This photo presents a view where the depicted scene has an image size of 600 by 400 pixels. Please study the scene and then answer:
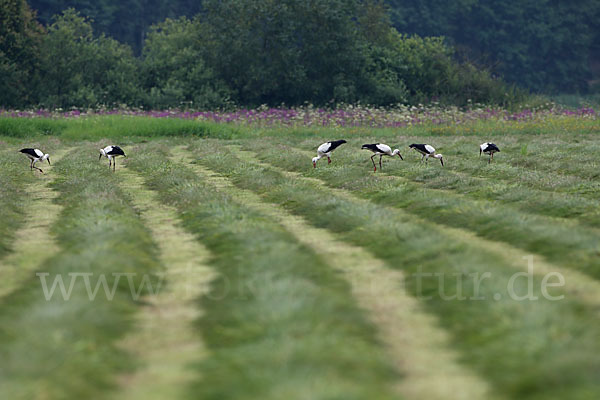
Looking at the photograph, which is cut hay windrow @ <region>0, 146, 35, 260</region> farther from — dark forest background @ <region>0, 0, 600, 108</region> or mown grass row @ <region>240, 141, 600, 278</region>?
dark forest background @ <region>0, 0, 600, 108</region>

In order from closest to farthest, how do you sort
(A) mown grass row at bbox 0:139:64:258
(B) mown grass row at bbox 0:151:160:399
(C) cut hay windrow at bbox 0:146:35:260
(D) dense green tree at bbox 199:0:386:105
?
(B) mown grass row at bbox 0:151:160:399 < (C) cut hay windrow at bbox 0:146:35:260 < (A) mown grass row at bbox 0:139:64:258 < (D) dense green tree at bbox 199:0:386:105

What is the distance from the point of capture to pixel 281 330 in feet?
21.8

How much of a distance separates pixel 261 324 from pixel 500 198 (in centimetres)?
959

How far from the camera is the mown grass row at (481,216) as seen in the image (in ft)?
33.2

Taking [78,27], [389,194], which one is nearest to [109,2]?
[78,27]

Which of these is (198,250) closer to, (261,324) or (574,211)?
(261,324)

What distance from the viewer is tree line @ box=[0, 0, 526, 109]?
168 feet

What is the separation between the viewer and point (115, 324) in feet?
23.5

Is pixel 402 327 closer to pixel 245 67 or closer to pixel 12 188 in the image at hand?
pixel 12 188

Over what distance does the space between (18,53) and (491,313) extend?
49473mm

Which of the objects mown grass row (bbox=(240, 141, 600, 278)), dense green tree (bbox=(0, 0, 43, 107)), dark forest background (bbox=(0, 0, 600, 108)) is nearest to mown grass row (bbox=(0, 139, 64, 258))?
mown grass row (bbox=(240, 141, 600, 278))

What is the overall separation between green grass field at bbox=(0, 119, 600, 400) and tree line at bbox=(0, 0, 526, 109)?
35507 millimetres

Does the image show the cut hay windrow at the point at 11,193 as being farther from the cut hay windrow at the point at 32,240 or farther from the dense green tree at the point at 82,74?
the dense green tree at the point at 82,74

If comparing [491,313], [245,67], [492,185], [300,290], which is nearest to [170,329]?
[300,290]
